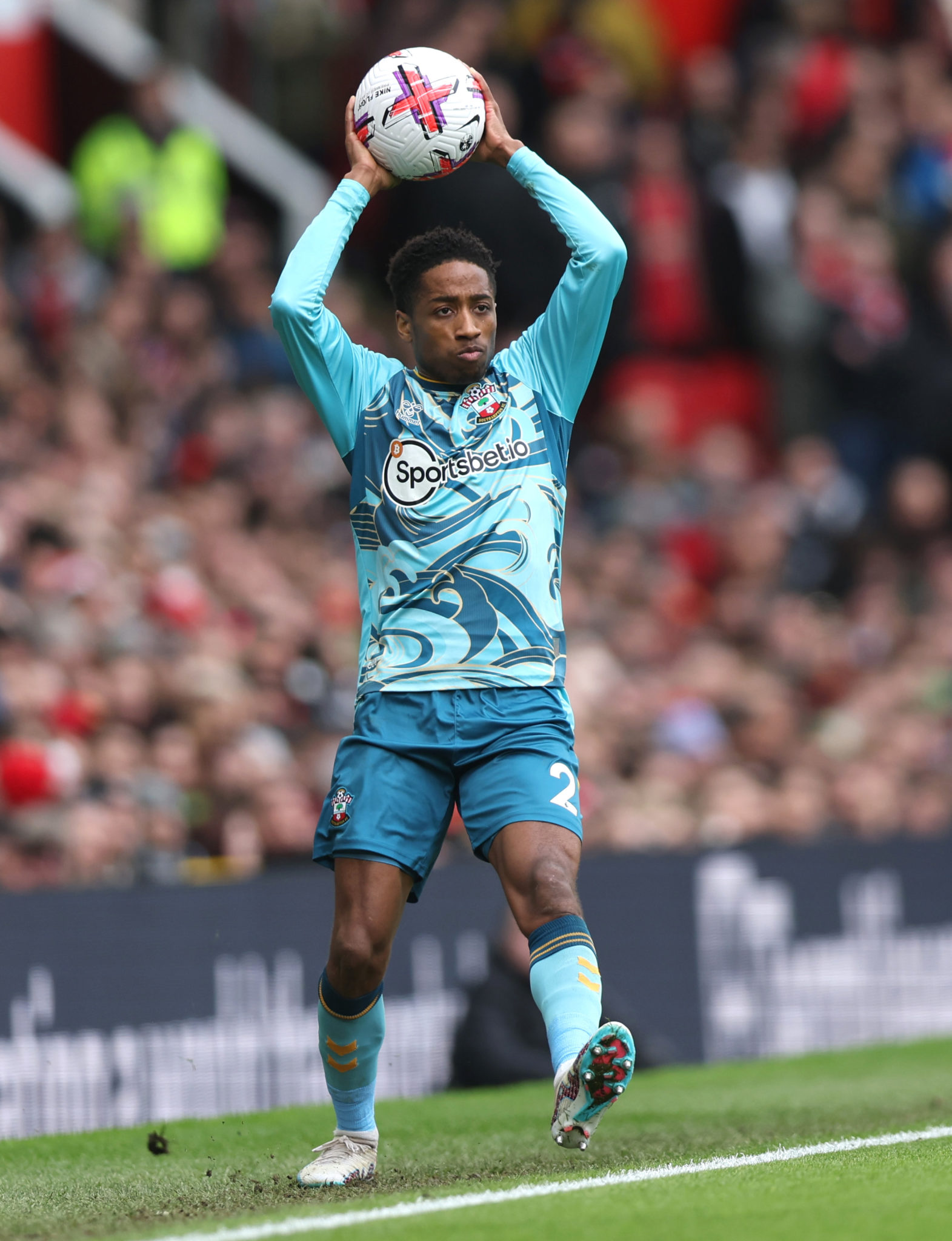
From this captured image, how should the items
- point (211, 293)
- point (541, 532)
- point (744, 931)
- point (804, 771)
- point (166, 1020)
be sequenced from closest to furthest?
point (541, 532), point (166, 1020), point (744, 931), point (804, 771), point (211, 293)

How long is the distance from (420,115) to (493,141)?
0.80ft

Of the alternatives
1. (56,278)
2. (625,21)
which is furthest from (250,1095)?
(625,21)

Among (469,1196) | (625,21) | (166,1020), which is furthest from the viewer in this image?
(625,21)

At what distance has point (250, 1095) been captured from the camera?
865 centimetres

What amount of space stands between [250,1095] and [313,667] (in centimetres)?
285

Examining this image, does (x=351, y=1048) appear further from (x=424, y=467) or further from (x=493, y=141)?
(x=493, y=141)

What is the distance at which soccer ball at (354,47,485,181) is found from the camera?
5.66 m

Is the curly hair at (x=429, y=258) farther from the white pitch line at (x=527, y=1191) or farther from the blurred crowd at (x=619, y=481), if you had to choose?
the blurred crowd at (x=619, y=481)

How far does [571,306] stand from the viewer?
5.59 meters

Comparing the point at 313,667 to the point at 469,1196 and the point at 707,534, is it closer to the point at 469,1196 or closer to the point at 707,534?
the point at 707,534

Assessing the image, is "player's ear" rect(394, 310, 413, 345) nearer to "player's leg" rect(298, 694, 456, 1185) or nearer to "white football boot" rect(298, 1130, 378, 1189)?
"player's leg" rect(298, 694, 456, 1185)

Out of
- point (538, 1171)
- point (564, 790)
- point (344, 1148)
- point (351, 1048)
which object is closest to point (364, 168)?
point (564, 790)

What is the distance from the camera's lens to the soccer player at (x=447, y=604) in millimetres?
5219

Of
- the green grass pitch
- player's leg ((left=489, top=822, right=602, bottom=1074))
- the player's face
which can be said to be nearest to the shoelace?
the green grass pitch
